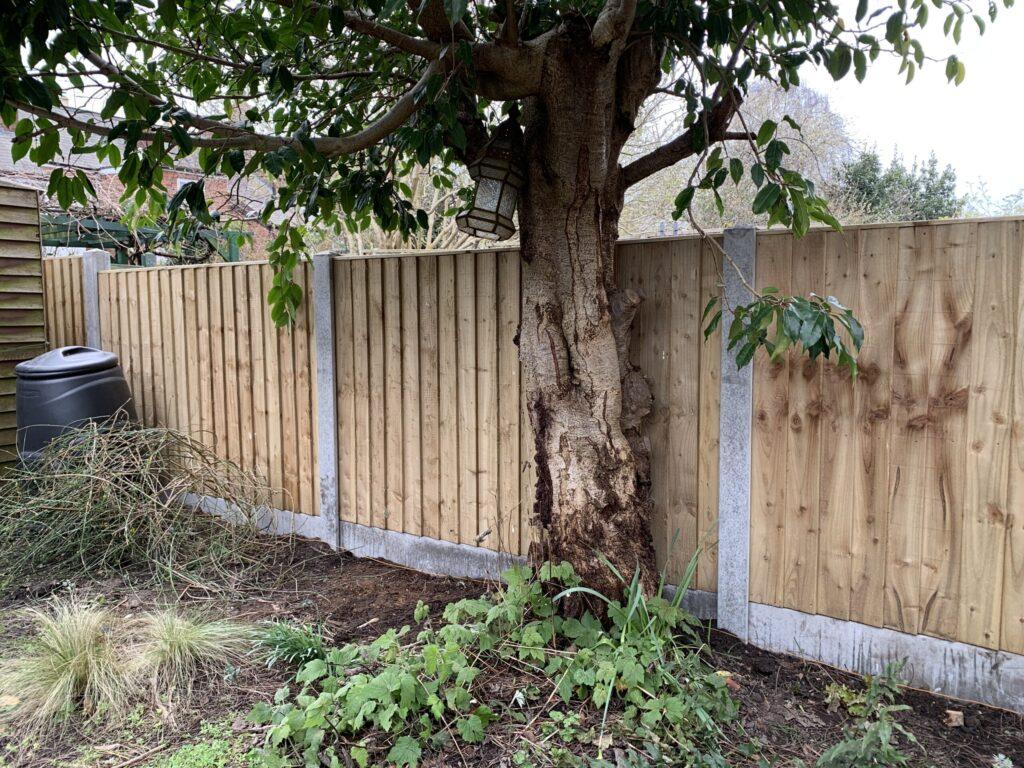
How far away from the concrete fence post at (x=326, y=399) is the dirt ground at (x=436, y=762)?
2.58ft

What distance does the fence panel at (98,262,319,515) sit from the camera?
423 cm

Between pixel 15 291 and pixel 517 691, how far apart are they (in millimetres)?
4931

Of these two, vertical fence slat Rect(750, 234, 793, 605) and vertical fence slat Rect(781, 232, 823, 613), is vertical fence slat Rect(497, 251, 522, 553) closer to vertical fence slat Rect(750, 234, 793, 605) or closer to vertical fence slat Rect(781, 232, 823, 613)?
vertical fence slat Rect(750, 234, 793, 605)

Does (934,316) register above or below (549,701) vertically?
above

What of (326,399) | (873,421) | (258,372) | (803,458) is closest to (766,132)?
(873,421)

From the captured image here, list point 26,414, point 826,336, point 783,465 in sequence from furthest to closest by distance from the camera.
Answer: point 26,414 → point 783,465 → point 826,336

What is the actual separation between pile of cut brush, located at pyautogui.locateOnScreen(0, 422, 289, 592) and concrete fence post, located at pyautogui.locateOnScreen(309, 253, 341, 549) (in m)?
0.34

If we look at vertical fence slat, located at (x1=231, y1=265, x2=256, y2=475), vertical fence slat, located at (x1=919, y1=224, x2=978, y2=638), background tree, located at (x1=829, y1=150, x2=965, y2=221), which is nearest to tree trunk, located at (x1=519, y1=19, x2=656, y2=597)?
vertical fence slat, located at (x1=919, y1=224, x2=978, y2=638)

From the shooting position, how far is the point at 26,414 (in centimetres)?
445

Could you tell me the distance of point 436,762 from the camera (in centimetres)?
206

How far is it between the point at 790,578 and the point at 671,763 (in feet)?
3.24

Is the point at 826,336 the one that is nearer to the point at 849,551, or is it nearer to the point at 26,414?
the point at 849,551

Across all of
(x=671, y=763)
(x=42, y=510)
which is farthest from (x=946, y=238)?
(x=42, y=510)

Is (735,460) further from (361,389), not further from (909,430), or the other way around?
(361,389)
